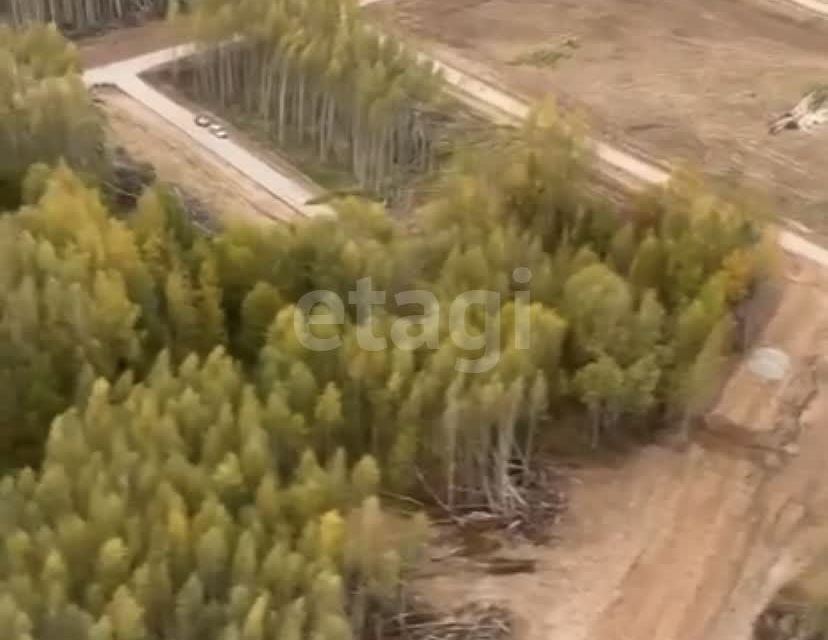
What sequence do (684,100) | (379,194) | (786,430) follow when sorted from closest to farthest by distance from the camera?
(786,430) → (379,194) → (684,100)

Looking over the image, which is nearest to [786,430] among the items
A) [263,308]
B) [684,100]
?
[263,308]

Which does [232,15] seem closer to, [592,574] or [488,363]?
[488,363]

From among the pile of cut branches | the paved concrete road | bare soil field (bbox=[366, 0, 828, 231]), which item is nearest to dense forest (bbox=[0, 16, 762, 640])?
the pile of cut branches

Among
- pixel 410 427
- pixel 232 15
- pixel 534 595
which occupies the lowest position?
pixel 534 595

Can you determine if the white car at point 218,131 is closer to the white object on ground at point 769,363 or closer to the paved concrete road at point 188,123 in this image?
the paved concrete road at point 188,123

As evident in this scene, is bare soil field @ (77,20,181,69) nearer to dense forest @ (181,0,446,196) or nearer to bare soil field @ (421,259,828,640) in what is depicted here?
dense forest @ (181,0,446,196)
